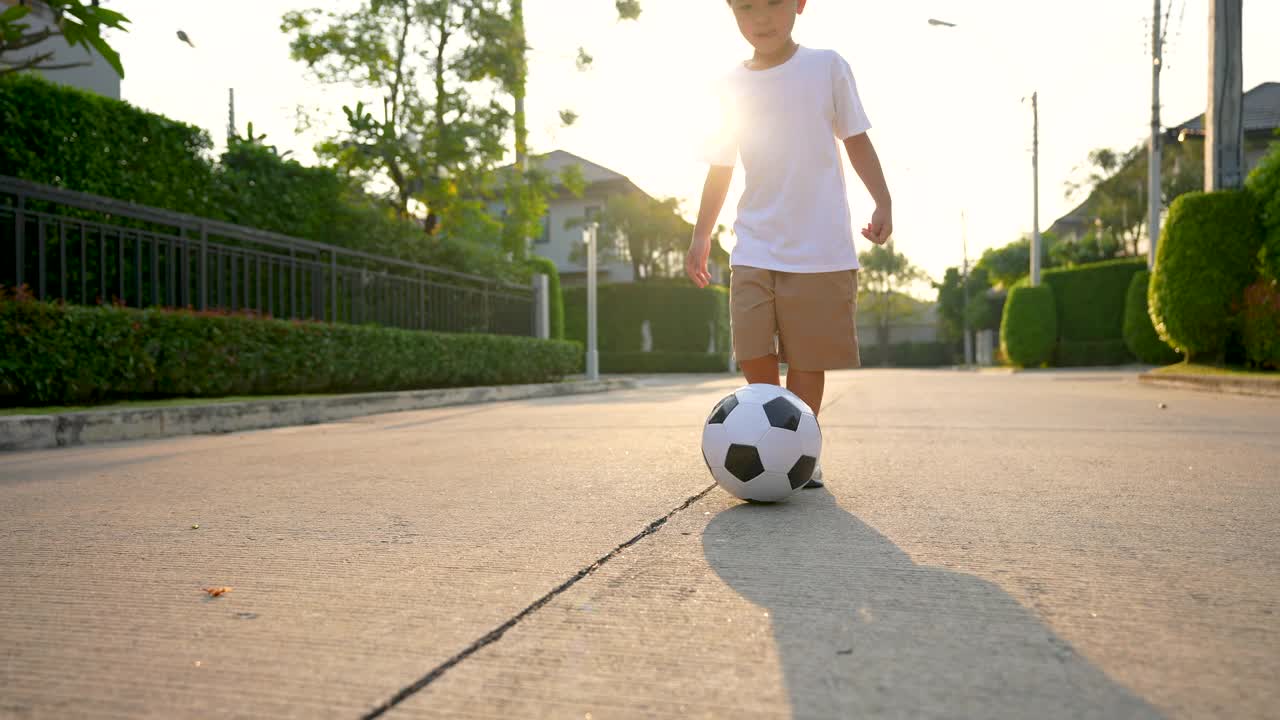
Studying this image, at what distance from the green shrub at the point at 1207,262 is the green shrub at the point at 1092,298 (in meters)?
14.2

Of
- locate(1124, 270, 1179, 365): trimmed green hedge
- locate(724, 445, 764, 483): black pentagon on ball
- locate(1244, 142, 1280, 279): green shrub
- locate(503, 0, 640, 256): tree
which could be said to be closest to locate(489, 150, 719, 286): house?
locate(503, 0, 640, 256): tree

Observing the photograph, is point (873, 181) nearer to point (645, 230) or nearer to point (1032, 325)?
point (1032, 325)

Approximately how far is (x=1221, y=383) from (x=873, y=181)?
412 inches

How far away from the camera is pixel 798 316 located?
3.28m

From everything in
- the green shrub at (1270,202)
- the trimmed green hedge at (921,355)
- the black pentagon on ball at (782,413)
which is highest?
the green shrub at (1270,202)

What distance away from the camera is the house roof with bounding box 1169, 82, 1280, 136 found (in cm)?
3322

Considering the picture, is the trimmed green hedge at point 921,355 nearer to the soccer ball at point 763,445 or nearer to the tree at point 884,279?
the tree at point 884,279

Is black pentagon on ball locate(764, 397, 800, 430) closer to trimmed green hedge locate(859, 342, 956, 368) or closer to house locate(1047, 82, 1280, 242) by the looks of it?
house locate(1047, 82, 1280, 242)

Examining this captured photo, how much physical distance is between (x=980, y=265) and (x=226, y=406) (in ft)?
189

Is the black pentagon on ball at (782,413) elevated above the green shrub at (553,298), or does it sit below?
below

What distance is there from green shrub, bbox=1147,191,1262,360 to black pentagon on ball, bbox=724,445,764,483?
12.6 m

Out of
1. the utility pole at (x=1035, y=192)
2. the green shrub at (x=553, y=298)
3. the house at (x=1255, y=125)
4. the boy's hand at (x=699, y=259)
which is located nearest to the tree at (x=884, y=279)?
the house at (x=1255, y=125)

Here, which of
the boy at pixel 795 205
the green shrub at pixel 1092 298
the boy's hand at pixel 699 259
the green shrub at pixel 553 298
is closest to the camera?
the boy at pixel 795 205

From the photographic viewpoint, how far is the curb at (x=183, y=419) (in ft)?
18.8
